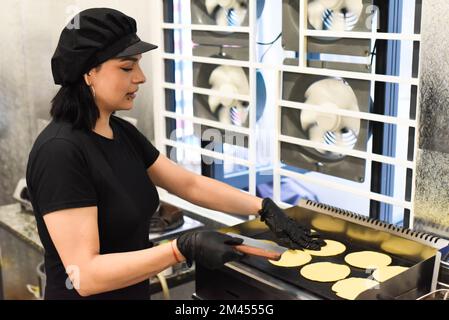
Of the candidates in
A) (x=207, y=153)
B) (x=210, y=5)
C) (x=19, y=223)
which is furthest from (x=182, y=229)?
(x=210, y=5)

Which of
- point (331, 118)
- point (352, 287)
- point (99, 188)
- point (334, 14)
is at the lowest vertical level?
point (352, 287)

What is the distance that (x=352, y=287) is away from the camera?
1437 millimetres

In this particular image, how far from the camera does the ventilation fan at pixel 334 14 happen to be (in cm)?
181

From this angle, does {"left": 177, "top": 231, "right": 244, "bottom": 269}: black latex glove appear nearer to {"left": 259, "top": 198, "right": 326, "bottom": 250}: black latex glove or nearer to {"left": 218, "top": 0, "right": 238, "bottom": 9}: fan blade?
{"left": 259, "top": 198, "right": 326, "bottom": 250}: black latex glove

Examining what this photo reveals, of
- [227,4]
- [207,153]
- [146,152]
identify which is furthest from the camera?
[207,153]

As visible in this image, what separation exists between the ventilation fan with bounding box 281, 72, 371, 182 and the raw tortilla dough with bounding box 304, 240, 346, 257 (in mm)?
314

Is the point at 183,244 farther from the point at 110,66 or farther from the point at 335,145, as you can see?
the point at 335,145

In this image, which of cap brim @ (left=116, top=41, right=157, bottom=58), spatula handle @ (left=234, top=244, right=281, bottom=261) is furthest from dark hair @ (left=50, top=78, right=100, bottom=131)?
spatula handle @ (left=234, top=244, right=281, bottom=261)

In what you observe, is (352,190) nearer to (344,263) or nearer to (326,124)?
(326,124)

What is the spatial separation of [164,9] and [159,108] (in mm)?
433

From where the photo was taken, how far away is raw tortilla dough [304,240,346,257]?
1.62 m

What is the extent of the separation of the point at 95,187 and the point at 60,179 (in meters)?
0.11

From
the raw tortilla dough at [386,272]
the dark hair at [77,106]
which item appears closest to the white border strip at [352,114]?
the raw tortilla dough at [386,272]

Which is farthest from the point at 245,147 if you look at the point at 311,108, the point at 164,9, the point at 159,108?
the point at 164,9
